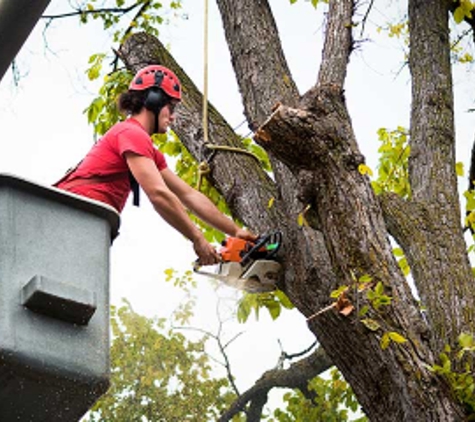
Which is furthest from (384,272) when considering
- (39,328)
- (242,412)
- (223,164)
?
(242,412)

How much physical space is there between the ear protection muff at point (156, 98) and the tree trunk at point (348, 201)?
0.43 metres

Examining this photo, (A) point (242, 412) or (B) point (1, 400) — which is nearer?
(B) point (1, 400)

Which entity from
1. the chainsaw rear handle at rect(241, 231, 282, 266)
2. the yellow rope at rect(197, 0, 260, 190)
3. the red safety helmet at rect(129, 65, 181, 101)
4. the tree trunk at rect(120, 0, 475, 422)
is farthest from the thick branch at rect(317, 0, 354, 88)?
the chainsaw rear handle at rect(241, 231, 282, 266)

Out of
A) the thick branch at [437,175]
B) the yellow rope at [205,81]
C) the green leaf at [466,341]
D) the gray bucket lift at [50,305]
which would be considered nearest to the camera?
the gray bucket lift at [50,305]

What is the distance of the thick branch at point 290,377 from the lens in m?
10.3

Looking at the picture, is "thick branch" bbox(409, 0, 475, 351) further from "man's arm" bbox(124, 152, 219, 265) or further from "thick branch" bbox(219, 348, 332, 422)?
"thick branch" bbox(219, 348, 332, 422)

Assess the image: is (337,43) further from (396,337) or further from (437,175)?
(396,337)

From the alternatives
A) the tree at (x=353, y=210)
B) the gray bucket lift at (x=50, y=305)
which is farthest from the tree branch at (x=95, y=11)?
the gray bucket lift at (x=50, y=305)

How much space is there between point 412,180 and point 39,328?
11.3 feet

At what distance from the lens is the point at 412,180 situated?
555 cm

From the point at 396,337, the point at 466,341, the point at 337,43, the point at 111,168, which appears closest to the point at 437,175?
the point at 337,43

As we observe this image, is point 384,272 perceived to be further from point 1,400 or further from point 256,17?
point 1,400

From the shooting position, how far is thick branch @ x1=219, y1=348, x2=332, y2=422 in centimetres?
1032

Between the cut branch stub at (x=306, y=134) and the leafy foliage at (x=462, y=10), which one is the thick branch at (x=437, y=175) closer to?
the leafy foliage at (x=462, y=10)
